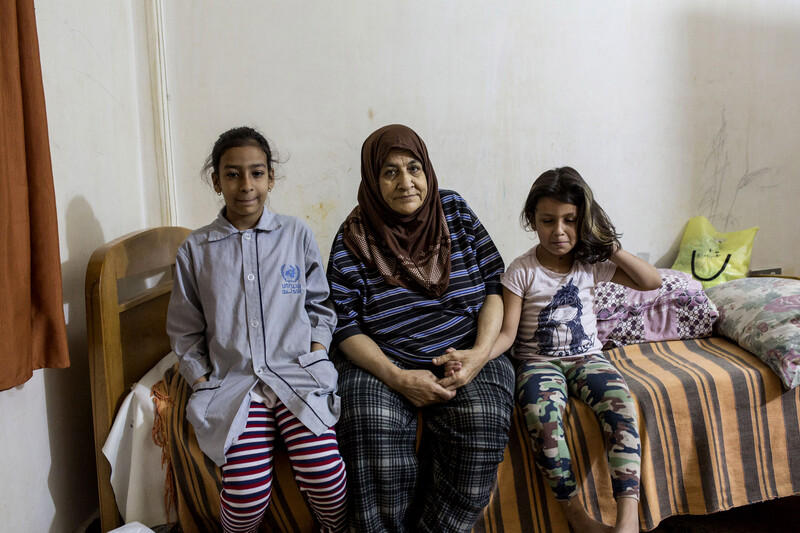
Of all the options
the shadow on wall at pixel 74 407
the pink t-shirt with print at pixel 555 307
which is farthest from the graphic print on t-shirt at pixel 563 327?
the shadow on wall at pixel 74 407

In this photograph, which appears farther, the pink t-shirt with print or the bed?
the pink t-shirt with print

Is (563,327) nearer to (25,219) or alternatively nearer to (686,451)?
(686,451)

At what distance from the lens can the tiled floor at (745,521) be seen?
66.7 inches

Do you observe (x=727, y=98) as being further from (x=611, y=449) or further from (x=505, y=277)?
(x=611, y=449)

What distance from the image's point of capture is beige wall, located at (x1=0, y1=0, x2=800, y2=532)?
2262 millimetres

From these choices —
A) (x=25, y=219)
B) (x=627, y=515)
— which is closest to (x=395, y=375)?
(x=627, y=515)

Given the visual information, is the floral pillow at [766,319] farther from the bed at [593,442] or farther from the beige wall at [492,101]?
the beige wall at [492,101]

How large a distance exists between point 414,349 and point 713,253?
1.67 metres

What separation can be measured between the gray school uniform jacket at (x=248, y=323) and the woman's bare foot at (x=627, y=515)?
0.76 metres

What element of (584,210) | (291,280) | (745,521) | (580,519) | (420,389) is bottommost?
(745,521)

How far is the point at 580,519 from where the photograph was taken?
1.47 meters

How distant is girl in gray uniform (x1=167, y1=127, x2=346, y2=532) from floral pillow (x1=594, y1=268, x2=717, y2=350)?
1.04 metres

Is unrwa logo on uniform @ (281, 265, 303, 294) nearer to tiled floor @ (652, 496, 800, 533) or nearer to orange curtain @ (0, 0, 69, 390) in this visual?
orange curtain @ (0, 0, 69, 390)

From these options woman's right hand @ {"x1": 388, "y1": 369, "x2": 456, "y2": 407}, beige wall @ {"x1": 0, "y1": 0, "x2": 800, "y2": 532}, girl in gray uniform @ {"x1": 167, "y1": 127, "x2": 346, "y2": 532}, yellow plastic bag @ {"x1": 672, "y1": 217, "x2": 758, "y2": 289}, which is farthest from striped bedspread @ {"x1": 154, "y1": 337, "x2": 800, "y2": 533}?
beige wall @ {"x1": 0, "y1": 0, "x2": 800, "y2": 532}
